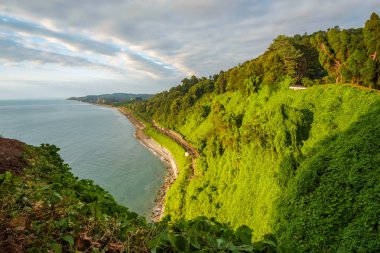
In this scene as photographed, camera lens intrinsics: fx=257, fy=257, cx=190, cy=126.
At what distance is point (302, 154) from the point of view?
19719 millimetres

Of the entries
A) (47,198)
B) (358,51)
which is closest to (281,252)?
(47,198)

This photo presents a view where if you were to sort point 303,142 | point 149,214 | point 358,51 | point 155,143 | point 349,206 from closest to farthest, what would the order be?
point 349,206, point 303,142, point 358,51, point 149,214, point 155,143

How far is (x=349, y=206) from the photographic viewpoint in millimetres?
13141

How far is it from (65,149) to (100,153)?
33.1ft

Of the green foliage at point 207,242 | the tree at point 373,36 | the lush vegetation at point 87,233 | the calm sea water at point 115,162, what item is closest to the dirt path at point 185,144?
the calm sea water at point 115,162

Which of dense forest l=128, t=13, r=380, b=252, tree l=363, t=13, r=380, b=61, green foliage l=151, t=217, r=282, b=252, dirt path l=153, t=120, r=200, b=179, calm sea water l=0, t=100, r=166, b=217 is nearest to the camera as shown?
green foliage l=151, t=217, r=282, b=252

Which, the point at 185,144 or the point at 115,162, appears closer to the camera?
the point at 185,144

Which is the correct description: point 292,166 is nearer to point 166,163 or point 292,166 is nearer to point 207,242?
point 207,242

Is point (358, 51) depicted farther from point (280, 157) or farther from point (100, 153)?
point (100, 153)

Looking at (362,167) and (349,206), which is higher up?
(362,167)

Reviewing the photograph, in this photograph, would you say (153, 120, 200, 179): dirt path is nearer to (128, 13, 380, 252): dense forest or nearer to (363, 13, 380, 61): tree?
(128, 13, 380, 252): dense forest

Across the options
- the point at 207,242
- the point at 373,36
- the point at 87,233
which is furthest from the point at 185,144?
the point at 207,242

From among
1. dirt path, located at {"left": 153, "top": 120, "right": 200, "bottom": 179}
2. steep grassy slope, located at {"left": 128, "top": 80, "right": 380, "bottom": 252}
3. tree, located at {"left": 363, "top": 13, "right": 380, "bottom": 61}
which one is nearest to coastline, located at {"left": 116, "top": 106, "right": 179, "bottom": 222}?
steep grassy slope, located at {"left": 128, "top": 80, "right": 380, "bottom": 252}

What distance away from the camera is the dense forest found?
43.7 ft
